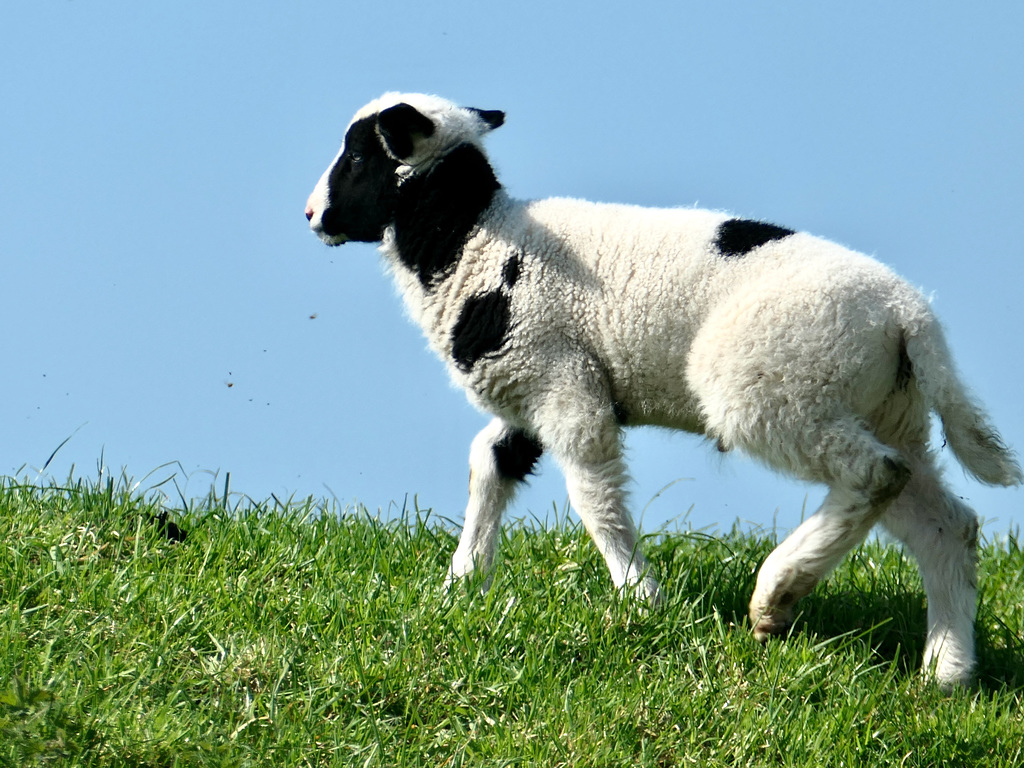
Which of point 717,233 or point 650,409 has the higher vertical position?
point 717,233

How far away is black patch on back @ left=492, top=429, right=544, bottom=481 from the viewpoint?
5152 millimetres

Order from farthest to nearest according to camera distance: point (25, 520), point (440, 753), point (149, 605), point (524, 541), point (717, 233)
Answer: point (524, 541) → point (25, 520) → point (717, 233) → point (149, 605) → point (440, 753)

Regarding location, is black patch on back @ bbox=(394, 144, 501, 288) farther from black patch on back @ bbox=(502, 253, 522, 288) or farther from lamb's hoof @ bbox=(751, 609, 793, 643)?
lamb's hoof @ bbox=(751, 609, 793, 643)

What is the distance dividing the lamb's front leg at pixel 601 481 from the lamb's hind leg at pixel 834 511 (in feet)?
1.65

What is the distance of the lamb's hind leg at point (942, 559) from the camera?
4.57m

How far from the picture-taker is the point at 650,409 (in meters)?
4.76

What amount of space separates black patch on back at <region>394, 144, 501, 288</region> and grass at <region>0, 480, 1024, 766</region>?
1.31m

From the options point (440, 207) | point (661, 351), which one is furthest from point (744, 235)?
point (440, 207)

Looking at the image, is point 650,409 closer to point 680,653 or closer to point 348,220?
point 680,653

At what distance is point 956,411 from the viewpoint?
4.44 metres

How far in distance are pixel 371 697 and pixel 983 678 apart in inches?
98.9

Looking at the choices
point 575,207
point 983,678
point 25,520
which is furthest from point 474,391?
point 983,678

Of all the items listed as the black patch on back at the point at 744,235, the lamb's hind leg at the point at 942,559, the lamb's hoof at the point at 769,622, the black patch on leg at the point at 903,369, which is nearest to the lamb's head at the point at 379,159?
the black patch on back at the point at 744,235

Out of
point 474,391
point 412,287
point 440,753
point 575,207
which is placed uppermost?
point 575,207
